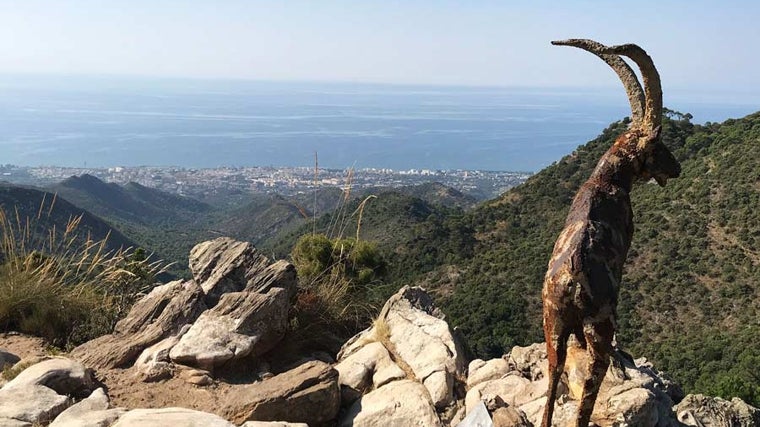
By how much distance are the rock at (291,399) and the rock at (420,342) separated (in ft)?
2.78

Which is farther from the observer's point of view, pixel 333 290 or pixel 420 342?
pixel 333 290

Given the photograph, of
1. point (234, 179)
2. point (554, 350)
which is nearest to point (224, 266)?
point (554, 350)

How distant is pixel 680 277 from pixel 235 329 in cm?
2189

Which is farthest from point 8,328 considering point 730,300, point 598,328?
point 730,300

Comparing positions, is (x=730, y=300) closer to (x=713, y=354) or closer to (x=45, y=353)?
(x=713, y=354)

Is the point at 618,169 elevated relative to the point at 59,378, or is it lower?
elevated

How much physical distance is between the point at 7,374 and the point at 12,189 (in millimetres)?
49479

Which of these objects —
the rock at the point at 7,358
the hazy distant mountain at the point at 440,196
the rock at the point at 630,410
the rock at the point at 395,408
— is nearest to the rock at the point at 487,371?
the rock at the point at 395,408

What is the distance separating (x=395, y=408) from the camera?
457 cm

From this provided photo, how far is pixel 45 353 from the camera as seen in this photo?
243 inches

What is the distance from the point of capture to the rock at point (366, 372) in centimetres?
517

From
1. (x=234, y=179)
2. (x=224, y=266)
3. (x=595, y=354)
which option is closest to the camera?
(x=595, y=354)

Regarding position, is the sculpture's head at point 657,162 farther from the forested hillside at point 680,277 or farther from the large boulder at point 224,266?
the forested hillside at point 680,277

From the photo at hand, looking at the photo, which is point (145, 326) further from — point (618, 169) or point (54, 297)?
point (618, 169)
